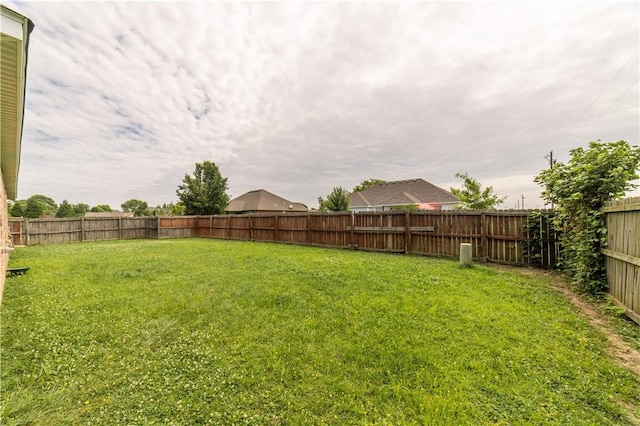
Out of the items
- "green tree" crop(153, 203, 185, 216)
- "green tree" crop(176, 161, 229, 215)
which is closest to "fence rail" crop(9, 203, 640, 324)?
"green tree" crop(176, 161, 229, 215)

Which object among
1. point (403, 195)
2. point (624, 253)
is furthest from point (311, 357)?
point (403, 195)

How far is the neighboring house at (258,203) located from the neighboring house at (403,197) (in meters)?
15.4

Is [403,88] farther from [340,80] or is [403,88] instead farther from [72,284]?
[72,284]

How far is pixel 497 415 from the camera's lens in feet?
6.56

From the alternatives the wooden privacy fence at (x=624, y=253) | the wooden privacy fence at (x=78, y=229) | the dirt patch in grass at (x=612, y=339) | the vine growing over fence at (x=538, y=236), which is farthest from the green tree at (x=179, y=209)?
the wooden privacy fence at (x=624, y=253)

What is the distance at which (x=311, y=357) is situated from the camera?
281 centimetres

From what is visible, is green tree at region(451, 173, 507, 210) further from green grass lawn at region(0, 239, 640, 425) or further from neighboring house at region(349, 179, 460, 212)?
green grass lawn at region(0, 239, 640, 425)

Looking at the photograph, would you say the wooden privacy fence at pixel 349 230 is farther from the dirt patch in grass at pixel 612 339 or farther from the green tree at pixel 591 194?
the dirt patch in grass at pixel 612 339

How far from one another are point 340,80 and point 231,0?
17.4 ft

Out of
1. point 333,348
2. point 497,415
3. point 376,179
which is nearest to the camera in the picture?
point 497,415

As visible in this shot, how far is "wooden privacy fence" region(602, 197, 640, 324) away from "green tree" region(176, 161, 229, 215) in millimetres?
31773

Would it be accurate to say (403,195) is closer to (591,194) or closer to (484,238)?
(484,238)

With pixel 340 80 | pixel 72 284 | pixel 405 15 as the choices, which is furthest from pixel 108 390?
pixel 340 80

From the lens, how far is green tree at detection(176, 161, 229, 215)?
2978cm
